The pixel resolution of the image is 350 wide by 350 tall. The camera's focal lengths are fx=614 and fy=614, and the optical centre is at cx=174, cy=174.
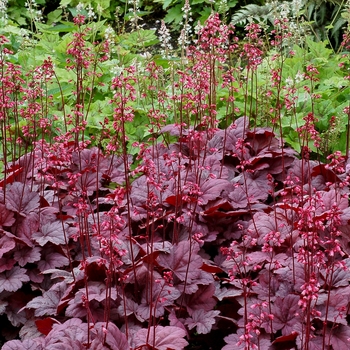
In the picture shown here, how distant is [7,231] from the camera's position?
340cm

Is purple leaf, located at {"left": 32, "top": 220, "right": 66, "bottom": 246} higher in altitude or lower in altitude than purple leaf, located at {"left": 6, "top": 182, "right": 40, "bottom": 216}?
lower

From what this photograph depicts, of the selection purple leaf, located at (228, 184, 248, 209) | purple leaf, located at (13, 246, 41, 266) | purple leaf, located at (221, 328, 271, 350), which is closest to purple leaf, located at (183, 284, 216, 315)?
purple leaf, located at (221, 328, 271, 350)

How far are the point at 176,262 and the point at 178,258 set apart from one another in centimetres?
2

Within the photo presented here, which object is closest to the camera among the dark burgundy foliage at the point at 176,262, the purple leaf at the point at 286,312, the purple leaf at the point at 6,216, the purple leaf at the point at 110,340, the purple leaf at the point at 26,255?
the purple leaf at the point at 110,340

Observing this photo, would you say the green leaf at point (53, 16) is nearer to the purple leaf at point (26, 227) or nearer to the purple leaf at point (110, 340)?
the purple leaf at point (26, 227)

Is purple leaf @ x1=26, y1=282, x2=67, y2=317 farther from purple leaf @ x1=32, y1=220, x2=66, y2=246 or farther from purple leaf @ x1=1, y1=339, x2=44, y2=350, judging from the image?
purple leaf @ x1=1, y1=339, x2=44, y2=350

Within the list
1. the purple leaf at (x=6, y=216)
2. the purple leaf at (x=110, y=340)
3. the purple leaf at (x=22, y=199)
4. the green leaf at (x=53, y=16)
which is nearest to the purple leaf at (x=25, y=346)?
the purple leaf at (x=110, y=340)

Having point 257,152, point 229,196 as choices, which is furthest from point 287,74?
point 229,196

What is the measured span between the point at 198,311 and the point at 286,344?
1.47 feet

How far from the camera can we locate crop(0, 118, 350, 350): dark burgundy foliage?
8.22ft

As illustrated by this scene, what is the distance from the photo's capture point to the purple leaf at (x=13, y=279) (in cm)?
311

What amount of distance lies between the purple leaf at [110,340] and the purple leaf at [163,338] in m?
0.08

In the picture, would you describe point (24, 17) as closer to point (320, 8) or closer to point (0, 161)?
point (320, 8)

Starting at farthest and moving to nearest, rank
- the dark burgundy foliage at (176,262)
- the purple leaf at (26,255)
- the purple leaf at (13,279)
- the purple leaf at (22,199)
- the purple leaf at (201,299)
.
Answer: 1. the purple leaf at (22,199)
2. the purple leaf at (26,255)
3. the purple leaf at (13,279)
4. the purple leaf at (201,299)
5. the dark burgundy foliage at (176,262)
